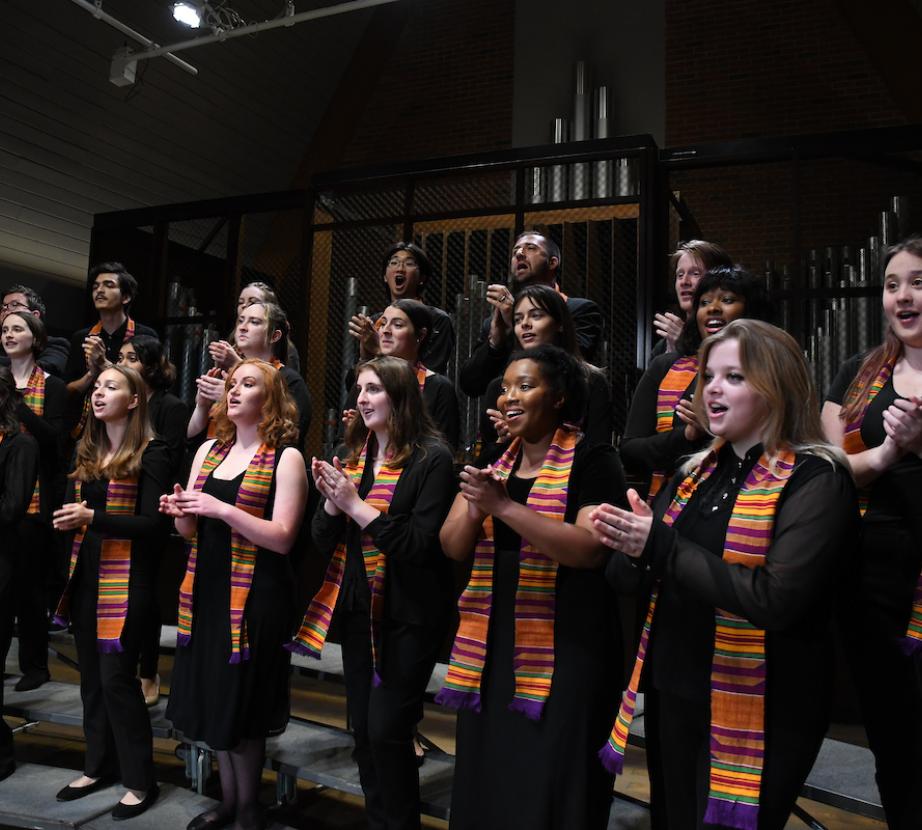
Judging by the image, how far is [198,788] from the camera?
3.26 metres

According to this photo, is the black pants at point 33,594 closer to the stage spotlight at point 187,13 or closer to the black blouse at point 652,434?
the black blouse at point 652,434

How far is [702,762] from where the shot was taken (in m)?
1.73

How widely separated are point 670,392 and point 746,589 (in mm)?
1012

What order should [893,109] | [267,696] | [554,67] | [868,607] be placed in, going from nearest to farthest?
[868,607], [267,696], [893,109], [554,67]

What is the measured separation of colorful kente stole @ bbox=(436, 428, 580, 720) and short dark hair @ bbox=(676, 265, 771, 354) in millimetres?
553

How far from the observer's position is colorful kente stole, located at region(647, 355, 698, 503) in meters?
2.55

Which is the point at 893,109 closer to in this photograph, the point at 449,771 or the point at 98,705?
the point at 449,771

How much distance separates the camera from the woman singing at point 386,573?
8.07 feet

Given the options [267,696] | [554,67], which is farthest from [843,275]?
[267,696]

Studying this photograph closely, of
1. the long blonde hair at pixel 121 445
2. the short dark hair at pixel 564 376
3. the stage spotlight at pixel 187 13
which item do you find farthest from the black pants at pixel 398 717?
the stage spotlight at pixel 187 13

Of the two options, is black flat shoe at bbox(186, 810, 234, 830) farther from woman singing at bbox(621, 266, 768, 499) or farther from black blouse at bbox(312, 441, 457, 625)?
woman singing at bbox(621, 266, 768, 499)

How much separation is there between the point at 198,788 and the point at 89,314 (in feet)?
17.5

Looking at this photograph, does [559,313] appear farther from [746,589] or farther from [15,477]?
[15,477]

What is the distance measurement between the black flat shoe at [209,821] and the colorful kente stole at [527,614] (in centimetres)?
105
